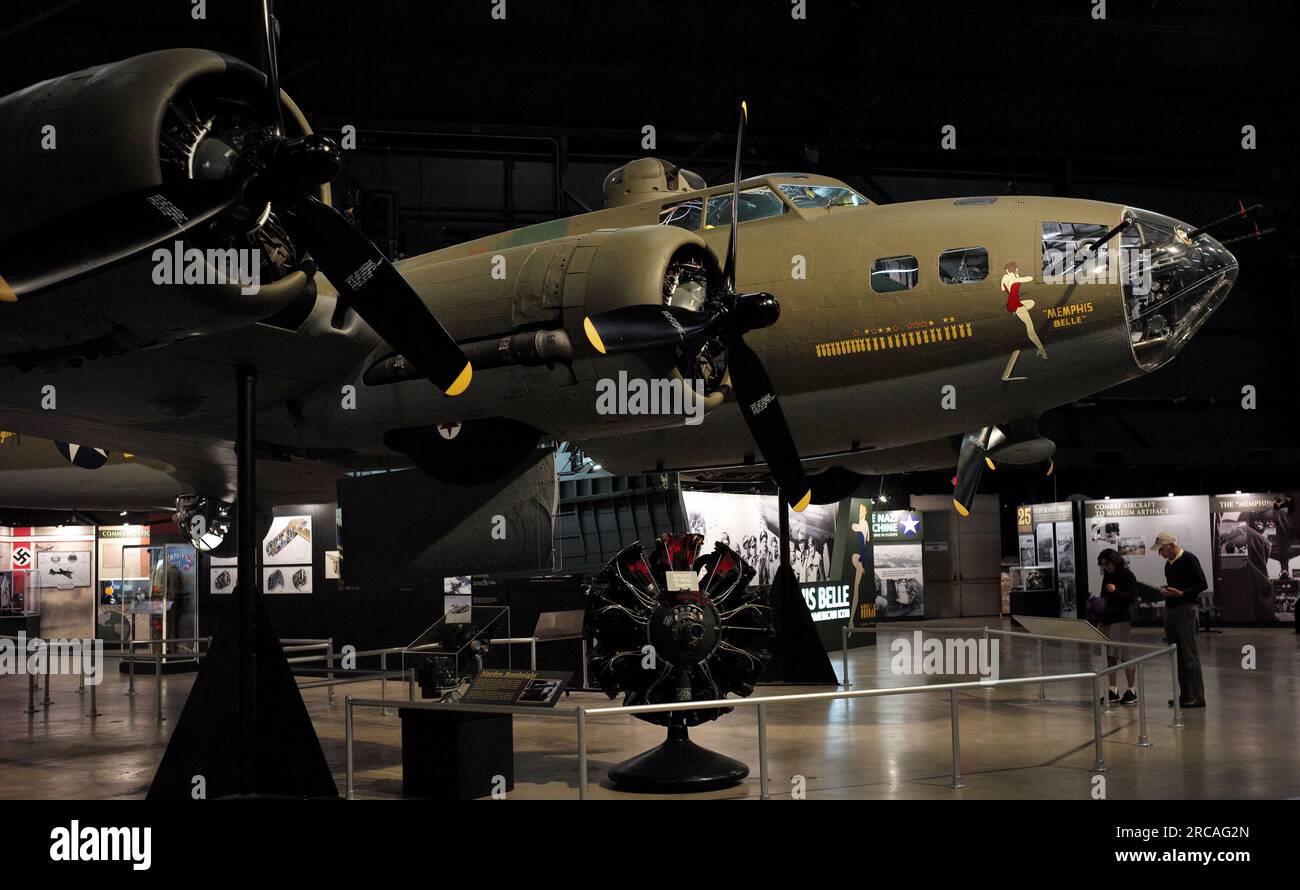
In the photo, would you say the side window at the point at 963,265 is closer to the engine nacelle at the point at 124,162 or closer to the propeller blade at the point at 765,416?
the propeller blade at the point at 765,416

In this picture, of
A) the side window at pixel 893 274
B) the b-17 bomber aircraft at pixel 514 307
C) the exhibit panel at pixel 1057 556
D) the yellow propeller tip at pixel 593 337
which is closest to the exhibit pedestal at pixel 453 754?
the b-17 bomber aircraft at pixel 514 307

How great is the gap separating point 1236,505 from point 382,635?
20.8m

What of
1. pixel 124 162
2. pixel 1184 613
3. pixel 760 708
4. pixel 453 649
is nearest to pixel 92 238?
pixel 124 162

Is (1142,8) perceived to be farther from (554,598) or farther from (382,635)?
(382,635)

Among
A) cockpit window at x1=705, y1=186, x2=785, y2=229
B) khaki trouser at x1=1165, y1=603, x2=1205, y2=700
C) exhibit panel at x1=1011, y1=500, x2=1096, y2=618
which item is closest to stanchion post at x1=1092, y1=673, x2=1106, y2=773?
khaki trouser at x1=1165, y1=603, x2=1205, y2=700

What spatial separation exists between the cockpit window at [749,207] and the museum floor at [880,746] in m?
5.52

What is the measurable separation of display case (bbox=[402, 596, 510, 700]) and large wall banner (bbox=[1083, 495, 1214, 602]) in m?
19.1

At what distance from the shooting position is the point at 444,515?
10.6 m

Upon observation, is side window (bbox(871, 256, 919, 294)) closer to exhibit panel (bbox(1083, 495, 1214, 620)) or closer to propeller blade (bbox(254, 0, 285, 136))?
propeller blade (bbox(254, 0, 285, 136))

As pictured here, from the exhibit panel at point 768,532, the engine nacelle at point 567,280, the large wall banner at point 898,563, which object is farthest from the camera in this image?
the large wall banner at point 898,563

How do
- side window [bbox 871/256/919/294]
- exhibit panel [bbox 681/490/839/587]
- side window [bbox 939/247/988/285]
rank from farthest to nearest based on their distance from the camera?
1. exhibit panel [bbox 681/490/839/587]
2. side window [bbox 871/256/919/294]
3. side window [bbox 939/247/988/285]

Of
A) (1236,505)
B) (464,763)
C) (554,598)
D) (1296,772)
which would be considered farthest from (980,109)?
(464,763)

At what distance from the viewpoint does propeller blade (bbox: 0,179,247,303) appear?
675 centimetres

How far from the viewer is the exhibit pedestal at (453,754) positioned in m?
8.59
